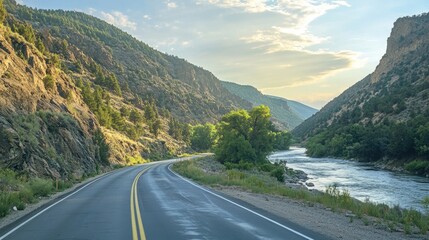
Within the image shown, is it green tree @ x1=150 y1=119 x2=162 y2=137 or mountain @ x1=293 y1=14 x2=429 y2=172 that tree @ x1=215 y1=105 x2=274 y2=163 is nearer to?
mountain @ x1=293 y1=14 x2=429 y2=172

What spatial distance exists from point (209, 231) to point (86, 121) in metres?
52.6

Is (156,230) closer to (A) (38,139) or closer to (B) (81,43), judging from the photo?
(A) (38,139)

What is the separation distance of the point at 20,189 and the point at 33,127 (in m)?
13.6

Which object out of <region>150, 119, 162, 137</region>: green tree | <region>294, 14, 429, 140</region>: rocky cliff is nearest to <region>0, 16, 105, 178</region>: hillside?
<region>150, 119, 162, 137</region>: green tree

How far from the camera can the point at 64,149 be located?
38.5m

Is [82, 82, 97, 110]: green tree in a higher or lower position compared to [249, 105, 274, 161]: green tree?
higher

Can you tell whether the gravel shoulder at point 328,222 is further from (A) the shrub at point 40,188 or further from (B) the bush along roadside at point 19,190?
(A) the shrub at point 40,188

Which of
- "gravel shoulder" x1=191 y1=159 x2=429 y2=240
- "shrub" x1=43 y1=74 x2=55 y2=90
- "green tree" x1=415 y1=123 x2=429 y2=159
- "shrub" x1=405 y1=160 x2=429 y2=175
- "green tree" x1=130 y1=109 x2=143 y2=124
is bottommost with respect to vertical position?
"shrub" x1=405 y1=160 x2=429 y2=175

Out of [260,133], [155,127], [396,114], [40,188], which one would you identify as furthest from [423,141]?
[155,127]

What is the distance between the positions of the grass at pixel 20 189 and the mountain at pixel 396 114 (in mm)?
48343

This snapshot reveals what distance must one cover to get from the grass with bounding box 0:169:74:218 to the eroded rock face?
2.12 m

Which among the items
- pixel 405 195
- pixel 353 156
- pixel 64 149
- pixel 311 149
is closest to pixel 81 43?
pixel 311 149

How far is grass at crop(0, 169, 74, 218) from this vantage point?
16.1 m

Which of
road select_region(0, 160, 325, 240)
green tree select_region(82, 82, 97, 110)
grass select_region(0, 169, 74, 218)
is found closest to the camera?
road select_region(0, 160, 325, 240)
